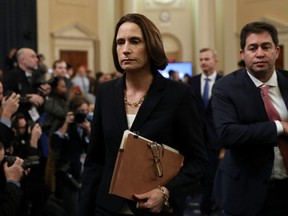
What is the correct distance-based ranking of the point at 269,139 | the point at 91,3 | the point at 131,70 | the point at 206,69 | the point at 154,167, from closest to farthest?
1. the point at 154,167
2. the point at 131,70
3. the point at 269,139
4. the point at 206,69
5. the point at 91,3

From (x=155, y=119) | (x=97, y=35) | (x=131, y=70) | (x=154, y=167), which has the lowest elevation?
(x=154, y=167)

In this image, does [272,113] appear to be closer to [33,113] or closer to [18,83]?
[33,113]

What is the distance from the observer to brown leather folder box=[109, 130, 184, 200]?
1793 millimetres

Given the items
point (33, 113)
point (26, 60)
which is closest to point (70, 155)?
point (33, 113)

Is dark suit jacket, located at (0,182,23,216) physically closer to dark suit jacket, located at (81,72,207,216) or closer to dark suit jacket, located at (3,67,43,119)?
dark suit jacket, located at (81,72,207,216)

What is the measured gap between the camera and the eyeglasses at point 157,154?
6.02 ft

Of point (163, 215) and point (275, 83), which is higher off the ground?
point (275, 83)

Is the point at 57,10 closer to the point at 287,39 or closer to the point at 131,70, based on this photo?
the point at 287,39

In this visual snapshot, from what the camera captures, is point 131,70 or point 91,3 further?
point 91,3

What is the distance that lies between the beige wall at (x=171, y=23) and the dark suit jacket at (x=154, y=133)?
40.2ft

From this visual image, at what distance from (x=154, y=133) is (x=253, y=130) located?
600mm

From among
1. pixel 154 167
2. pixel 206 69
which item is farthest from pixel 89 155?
pixel 206 69

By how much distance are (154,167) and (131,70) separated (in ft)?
1.34

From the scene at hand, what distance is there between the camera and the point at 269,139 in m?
2.24
